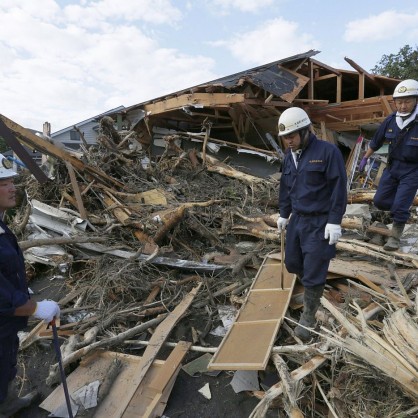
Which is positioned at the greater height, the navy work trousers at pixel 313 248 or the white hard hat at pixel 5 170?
the white hard hat at pixel 5 170

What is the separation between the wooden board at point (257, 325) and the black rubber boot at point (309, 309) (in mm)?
198

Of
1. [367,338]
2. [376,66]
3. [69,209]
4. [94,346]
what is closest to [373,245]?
[367,338]

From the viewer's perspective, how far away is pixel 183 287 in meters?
4.13

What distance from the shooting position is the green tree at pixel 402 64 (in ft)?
58.4

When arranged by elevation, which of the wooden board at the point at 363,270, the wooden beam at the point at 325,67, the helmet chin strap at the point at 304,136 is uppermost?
the wooden beam at the point at 325,67

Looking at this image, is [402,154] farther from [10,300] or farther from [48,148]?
[48,148]

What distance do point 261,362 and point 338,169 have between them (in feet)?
5.51

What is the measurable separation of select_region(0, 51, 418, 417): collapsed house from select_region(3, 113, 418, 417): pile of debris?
0.06 feet

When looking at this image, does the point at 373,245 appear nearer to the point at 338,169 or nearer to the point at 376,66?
the point at 338,169

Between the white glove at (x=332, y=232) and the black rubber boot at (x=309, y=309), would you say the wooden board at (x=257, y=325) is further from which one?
the white glove at (x=332, y=232)

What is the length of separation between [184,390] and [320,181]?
2.14 meters

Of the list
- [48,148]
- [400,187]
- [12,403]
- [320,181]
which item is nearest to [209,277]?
[320,181]

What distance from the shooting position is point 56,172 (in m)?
6.11

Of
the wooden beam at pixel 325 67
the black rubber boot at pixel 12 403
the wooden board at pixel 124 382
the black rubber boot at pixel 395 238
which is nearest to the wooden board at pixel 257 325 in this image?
the wooden board at pixel 124 382
